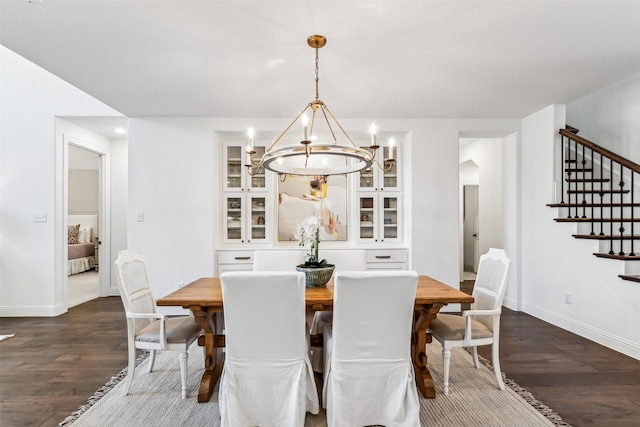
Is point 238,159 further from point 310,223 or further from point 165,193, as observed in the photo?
point 310,223

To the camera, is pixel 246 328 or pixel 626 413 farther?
pixel 626 413

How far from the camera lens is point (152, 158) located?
4105 mm

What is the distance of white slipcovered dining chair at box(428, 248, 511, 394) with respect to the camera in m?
2.25

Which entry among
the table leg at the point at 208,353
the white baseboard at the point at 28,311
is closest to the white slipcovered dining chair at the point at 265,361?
the table leg at the point at 208,353

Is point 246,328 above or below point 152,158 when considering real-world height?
below

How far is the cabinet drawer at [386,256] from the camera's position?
4184 millimetres

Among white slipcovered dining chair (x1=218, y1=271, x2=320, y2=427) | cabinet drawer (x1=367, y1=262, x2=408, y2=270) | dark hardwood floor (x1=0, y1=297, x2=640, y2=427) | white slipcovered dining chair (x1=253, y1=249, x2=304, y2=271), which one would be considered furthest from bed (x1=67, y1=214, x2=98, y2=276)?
white slipcovered dining chair (x1=218, y1=271, x2=320, y2=427)

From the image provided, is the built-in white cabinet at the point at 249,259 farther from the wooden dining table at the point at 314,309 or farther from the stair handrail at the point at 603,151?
the stair handrail at the point at 603,151

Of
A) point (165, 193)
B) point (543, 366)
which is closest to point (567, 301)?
point (543, 366)

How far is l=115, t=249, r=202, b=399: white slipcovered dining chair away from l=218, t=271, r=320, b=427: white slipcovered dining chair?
Answer: 0.49 metres

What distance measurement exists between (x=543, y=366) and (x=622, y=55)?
2.52m

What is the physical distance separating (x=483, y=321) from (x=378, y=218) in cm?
212

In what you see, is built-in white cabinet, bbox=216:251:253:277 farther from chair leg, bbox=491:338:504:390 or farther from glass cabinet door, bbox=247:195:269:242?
chair leg, bbox=491:338:504:390

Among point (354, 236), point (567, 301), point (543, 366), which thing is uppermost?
point (354, 236)
